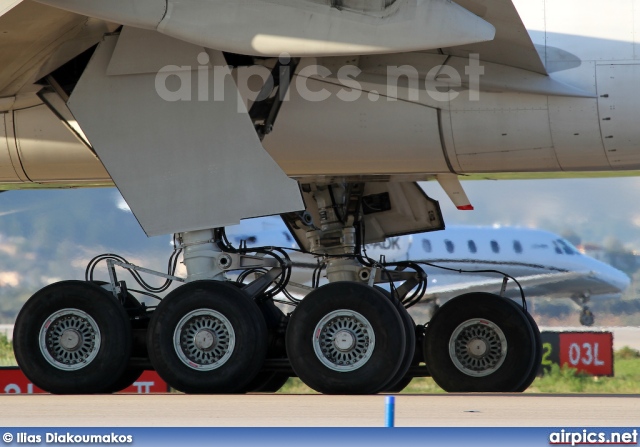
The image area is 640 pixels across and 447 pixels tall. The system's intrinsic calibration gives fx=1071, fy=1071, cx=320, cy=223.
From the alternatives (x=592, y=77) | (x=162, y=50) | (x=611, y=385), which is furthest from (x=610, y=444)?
(x=611, y=385)

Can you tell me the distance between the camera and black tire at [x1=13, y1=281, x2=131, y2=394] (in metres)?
7.94

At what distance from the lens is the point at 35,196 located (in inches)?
885

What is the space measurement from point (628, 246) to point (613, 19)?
20.1 meters

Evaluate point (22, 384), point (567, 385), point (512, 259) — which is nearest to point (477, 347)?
point (22, 384)

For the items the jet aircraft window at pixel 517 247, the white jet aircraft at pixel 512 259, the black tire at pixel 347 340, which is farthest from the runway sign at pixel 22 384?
the jet aircraft window at pixel 517 247

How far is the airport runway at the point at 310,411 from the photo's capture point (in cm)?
567

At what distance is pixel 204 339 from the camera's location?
25.5 ft

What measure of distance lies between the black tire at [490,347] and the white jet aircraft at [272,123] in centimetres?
113

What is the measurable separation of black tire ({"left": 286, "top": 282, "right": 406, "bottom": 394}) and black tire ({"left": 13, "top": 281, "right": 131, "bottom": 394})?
1321 millimetres

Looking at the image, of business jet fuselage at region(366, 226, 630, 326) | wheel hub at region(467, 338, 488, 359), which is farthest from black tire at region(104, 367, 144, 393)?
business jet fuselage at region(366, 226, 630, 326)

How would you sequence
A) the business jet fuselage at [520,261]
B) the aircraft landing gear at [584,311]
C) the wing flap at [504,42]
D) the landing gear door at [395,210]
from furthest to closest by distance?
1. the business jet fuselage at [520,261]
2. the aircraft landing gear at [584,311]
3. the landing gear door at [395,210]
4. the wing flap at [504,42]

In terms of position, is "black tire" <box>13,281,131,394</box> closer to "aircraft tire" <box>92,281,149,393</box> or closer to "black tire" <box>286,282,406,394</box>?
"aircraft tire" <box>92,281,149,393</box>

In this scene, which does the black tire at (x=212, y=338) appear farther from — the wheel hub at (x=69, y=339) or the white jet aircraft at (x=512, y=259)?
the white jet aircraft at (x=512, y=259)

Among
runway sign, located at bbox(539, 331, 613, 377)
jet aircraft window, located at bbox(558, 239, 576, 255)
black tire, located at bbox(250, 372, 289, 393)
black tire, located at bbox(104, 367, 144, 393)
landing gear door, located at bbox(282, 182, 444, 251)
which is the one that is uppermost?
landing gear door, located at bbox(282, 182, 444, 251)
